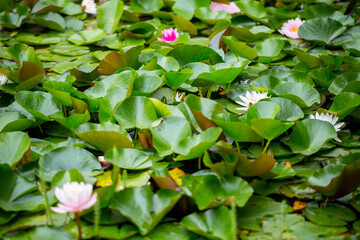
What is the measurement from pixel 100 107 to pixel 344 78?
98 cm

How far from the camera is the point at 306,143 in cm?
146

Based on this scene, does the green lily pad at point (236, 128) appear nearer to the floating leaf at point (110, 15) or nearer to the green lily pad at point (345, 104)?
the green lily pad at point (345, 104)

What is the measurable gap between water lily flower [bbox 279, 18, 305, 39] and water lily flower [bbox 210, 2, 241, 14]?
41 centimetres

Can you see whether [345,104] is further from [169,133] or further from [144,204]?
[144,204]

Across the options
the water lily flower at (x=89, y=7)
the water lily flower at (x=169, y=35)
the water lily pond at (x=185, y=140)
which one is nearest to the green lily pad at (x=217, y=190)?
the water lily pond at (x=185, y=140)

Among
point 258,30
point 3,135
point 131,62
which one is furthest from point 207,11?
point 3,135

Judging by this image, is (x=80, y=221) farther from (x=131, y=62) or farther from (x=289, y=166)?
(x=131, y=62)

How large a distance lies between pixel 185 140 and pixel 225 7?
1.65 metres

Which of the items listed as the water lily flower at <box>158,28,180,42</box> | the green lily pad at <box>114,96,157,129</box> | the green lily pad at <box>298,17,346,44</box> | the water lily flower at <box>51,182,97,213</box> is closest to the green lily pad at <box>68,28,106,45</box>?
the water lily flower at <box>158,28,180,42</box>

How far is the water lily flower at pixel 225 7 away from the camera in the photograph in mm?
2805

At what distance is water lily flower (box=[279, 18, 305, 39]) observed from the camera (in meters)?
2.45

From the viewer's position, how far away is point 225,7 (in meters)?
2.82

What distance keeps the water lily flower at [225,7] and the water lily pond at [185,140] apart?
13.6 inches

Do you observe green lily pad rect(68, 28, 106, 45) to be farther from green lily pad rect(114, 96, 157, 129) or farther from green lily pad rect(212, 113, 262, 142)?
green lily pad rect(212, 113, 262, 142)
